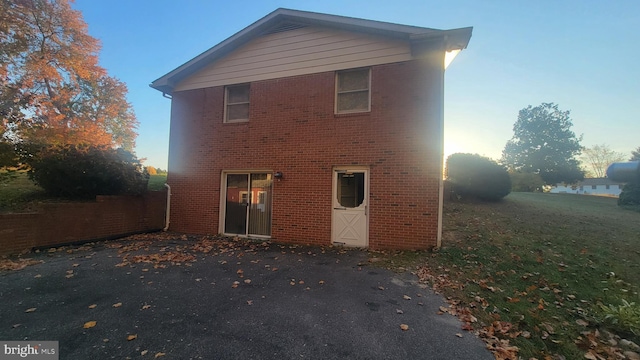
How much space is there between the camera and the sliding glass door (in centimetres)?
930

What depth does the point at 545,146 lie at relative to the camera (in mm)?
39219

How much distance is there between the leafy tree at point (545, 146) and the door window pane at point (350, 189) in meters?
39.1

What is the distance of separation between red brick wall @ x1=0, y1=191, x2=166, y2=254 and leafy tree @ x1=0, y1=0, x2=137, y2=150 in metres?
10.0

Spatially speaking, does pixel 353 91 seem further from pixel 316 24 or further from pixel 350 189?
pixel 350 189

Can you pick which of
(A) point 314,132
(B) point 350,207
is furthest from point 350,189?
(A) point 314,132

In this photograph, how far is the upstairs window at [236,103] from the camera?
9.87 m

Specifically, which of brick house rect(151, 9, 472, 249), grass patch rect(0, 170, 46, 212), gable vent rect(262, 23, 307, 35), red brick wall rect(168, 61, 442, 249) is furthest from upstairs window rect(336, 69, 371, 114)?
grass patch rect(0, 170, 46, 212)

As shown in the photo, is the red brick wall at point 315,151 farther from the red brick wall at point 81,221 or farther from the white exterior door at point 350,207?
the red brick wall at point 81,221

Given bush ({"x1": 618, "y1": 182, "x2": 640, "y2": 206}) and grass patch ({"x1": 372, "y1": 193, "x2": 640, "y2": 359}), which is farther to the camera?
bush ({"x1": 618, "y1": 182, "x2": 640, "y2": 206})

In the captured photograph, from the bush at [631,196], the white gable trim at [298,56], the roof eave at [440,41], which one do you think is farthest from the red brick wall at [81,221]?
the bush at [631,196]

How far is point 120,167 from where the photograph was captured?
9.15 meters

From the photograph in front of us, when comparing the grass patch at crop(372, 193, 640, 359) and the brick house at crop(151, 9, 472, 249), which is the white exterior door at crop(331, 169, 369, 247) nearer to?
the brick house at crop(151, 9, 472, 249)

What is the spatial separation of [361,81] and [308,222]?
15.1ft

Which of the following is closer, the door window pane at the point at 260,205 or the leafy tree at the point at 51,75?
the door window pane at the point at 260,205
